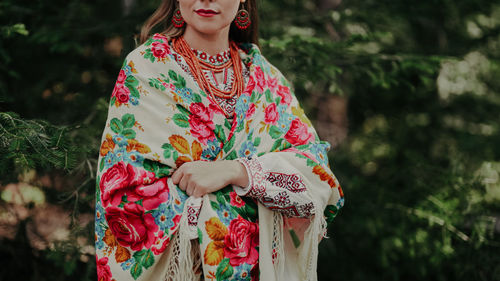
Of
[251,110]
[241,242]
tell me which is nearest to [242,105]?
[251,110]

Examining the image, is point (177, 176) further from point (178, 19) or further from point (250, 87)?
point (178, 19)

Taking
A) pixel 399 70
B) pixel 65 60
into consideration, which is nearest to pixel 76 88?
pixel 65 60

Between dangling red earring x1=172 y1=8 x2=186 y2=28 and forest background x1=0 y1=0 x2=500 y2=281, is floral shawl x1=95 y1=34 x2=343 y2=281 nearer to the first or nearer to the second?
dangling red earring x1=172 y1=8 x2=186 y2=28

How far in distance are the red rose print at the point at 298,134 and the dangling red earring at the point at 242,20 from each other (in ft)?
1.38

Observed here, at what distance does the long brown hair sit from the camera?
1.90m

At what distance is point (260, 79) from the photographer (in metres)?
1.88

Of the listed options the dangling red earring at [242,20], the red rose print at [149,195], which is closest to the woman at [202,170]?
the red rose print at [149,195]

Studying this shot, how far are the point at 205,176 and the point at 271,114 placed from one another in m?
0.37

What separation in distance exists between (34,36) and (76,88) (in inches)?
15.8

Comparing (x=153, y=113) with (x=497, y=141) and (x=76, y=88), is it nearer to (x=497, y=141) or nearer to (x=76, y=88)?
A: (x=76, y=88)

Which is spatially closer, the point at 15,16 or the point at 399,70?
the point at 15,16

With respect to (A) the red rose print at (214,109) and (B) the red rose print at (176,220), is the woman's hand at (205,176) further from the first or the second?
(A) the red rose print at (214,109)

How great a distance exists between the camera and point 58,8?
9.58ft

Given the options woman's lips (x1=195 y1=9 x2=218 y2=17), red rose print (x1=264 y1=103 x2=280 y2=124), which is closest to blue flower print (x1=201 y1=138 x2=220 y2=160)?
red rose print (x1=264 y1=103 x2=280 y2=124)
